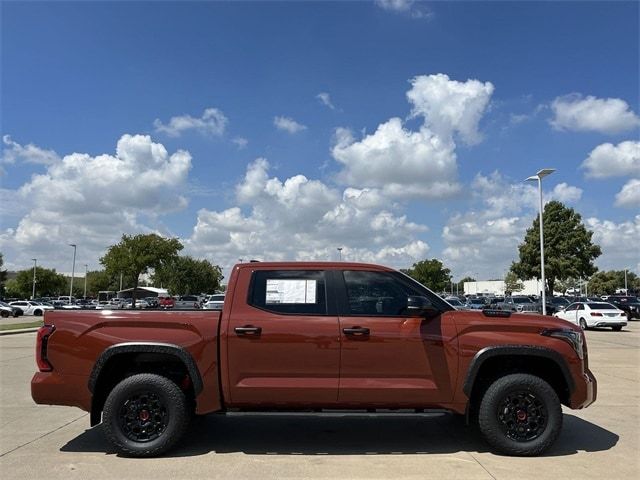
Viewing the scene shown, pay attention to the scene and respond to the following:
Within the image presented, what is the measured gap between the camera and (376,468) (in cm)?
514

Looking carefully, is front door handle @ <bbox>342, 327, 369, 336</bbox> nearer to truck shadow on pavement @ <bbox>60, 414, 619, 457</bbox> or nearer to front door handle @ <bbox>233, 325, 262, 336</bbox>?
front door handle @ <bbox>233, 325, 262, 336</bbox>

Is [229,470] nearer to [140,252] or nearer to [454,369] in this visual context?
[454,369]

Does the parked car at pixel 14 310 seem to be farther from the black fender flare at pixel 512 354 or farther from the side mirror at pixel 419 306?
the black fender flare at pixel 512 354

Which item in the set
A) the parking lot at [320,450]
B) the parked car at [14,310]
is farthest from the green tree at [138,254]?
the parking lot at [320,450]

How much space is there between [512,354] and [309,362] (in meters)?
1.98

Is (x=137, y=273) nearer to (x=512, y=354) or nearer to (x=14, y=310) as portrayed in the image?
(x=14, y=310)

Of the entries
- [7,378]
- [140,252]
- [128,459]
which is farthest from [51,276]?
[128,459]

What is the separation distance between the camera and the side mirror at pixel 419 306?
5.21m

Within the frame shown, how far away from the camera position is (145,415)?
549 centimetres

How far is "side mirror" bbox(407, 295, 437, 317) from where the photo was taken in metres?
5.21

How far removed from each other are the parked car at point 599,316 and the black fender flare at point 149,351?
83.2 ft

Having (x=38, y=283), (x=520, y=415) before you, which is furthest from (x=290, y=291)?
(x=38, y=283)

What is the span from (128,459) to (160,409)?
0.55 metres

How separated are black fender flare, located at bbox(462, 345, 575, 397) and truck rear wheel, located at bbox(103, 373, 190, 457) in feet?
9.14
